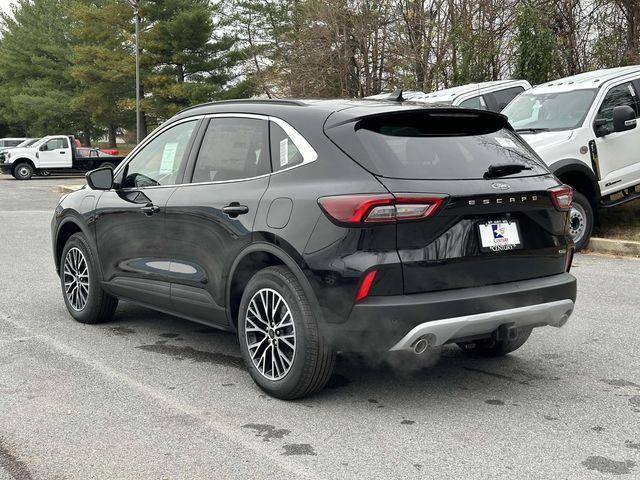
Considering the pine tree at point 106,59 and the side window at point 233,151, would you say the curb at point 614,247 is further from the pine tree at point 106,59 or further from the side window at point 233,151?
the pine tree at point 106,59

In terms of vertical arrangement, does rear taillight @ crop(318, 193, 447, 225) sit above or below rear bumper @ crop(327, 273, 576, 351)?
above

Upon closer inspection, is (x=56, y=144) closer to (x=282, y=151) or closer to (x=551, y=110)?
(x=551, y=110)

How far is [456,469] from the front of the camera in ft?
11.4

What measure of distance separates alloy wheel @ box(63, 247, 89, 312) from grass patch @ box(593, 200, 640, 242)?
23.5 ft

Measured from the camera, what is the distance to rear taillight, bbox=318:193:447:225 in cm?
394

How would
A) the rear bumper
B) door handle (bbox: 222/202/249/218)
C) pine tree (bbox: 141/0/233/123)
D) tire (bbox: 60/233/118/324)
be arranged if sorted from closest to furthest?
the rear bumper → door handle (bbox: 222/202/249/218) → tire (bbox: 60/233/118/324) → pine tree (bbox: 141/0/233/123)

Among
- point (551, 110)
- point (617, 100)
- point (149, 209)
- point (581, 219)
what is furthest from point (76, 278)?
point (617, 100)

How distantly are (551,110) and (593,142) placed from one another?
1.01 meters

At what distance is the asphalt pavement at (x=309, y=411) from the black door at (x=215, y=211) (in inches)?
20.2

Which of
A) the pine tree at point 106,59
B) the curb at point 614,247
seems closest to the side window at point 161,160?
the curb at point 614,247

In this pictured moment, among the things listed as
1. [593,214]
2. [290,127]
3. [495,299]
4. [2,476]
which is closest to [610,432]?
[495,299]

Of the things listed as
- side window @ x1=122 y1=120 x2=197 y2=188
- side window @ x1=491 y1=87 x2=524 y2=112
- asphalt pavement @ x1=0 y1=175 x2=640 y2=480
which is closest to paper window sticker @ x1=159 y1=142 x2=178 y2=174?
side window @ x1=122 y1=120 x2=197 y2=188

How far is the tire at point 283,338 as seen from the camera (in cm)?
415

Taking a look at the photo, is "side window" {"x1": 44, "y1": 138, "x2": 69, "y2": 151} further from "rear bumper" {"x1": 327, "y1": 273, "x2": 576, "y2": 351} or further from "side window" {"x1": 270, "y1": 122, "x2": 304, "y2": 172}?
"rear bumper" {"x1": 327, "y1": 273, "x2": 576, "y2": 351}
